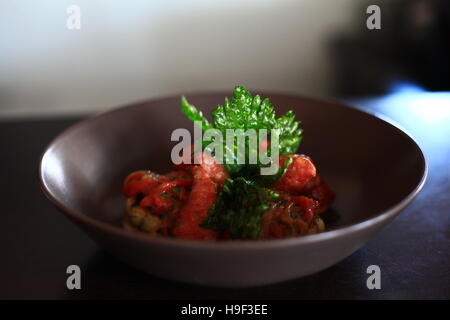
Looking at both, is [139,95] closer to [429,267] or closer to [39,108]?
[39,108]

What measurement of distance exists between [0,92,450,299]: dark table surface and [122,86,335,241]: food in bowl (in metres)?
0.09

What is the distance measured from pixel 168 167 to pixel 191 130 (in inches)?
4.3

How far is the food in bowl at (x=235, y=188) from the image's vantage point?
0.94m

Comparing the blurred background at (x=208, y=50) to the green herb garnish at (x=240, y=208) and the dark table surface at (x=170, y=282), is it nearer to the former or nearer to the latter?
the dark table surface at (x=170, y=282)

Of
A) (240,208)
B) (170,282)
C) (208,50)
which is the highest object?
(208,50)

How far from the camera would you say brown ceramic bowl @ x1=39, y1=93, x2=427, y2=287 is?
30.9 inches

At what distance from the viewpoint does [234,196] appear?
957mm

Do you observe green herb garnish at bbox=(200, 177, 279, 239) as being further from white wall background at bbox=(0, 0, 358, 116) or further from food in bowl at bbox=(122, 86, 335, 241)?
white wall background at bbox=(0, 0, 358, 116)

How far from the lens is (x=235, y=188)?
96 centimetres

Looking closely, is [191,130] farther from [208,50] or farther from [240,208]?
[208,50]
